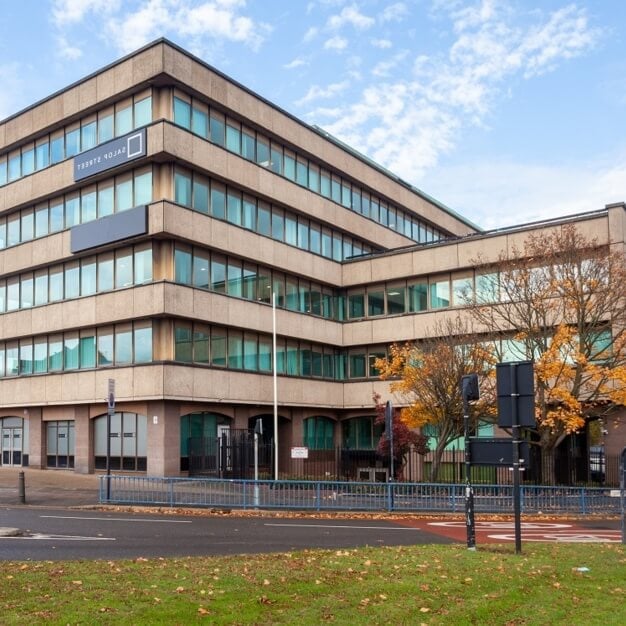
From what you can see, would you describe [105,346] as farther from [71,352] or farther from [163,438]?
[163,438]

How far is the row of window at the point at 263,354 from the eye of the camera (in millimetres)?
39219

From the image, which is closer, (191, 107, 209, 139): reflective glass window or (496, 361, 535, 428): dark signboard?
(496, 361, 535, 428): dark signboard

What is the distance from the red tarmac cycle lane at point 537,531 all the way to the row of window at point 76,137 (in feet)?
85.2

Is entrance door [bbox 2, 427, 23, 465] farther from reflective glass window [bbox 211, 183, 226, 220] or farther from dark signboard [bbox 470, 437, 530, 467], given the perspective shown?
dark signboard [bbox 470, 437, 530, 467]

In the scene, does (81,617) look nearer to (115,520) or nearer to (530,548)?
(530,548)

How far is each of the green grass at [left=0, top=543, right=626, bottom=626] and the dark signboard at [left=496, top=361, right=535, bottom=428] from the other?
2.25 metres

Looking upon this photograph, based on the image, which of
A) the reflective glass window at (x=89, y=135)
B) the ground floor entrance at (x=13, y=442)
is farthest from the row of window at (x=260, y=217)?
the ground floor entrance at (x=13, y=442)

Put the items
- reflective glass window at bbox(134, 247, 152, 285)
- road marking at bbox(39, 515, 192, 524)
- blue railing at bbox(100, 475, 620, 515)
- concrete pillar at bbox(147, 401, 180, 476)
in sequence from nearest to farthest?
road marking at bbox(39, 515, 192, 524) → blue railing at bbox(100, 475, 620, 515) → concrete pillar at bbox(147, 401, 180, 476) → reflective glass window at bbox(134, 247, 152, 285)

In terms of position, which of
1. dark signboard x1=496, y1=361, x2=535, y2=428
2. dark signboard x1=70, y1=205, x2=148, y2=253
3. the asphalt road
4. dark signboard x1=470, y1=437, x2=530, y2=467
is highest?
dark signboard x1=70, y1=205, x2=148, y2=253

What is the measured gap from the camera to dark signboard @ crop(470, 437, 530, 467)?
13203mm

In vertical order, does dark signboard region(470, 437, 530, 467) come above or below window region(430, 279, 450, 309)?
below

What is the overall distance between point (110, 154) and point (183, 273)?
284 inches

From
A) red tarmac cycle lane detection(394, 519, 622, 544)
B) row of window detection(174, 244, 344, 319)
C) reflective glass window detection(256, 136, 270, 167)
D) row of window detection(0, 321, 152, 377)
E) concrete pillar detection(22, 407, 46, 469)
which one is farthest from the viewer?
reflective glass window detection(256, 136, 270, 167)

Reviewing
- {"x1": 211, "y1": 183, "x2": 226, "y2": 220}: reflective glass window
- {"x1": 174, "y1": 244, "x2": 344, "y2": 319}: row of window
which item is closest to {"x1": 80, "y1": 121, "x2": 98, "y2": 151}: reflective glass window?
{"x1": 211, "y1": 183, "x2": 226, "y2": 220}: reflective glass window
